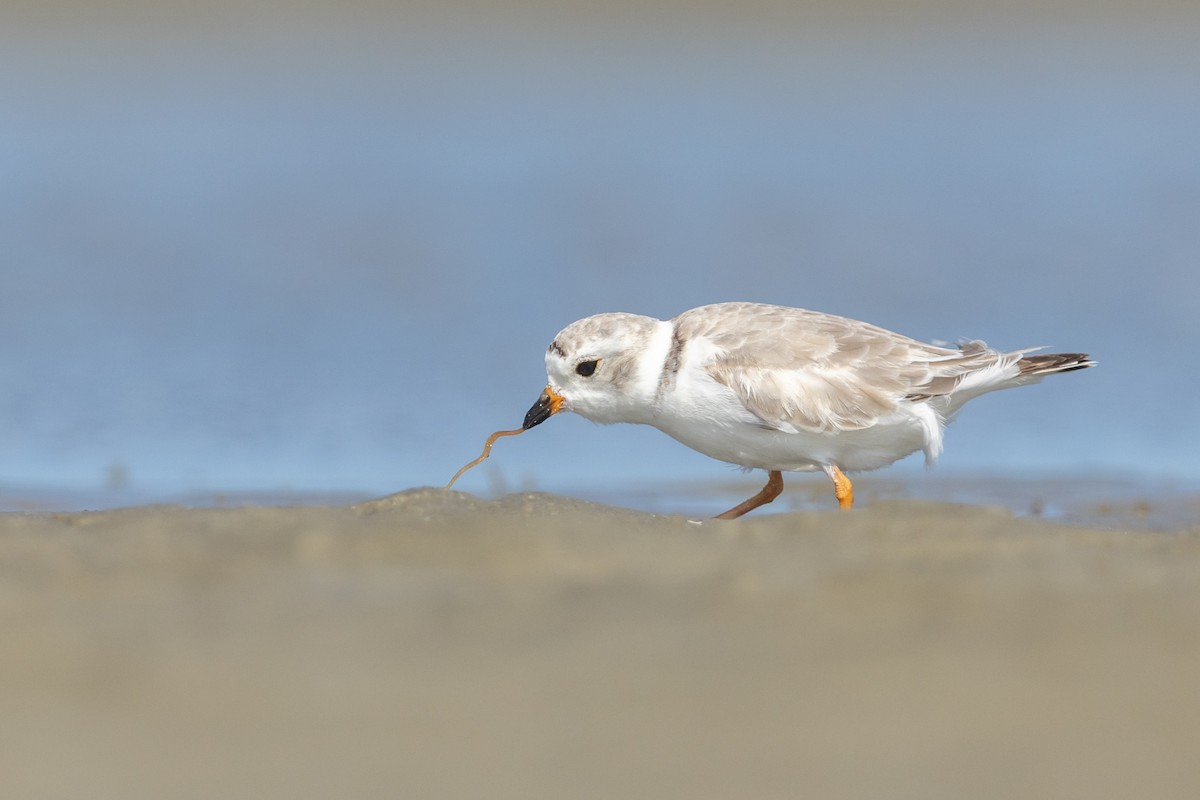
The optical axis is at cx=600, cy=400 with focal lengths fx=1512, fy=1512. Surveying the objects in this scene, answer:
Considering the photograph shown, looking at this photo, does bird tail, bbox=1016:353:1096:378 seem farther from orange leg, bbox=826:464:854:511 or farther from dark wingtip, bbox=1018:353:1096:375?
orange leg, bbox=826:464:854:511

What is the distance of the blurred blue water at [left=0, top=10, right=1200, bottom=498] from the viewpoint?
10.3 meters

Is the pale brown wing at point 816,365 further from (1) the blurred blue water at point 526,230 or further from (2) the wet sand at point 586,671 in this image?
(1) the blurred blue water at point 526,230

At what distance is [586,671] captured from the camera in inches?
133

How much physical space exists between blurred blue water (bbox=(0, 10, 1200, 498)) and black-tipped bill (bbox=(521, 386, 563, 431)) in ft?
5.34

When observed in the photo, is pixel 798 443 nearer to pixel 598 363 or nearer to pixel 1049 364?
pixel 598 363

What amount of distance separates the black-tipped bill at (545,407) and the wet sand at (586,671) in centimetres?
249

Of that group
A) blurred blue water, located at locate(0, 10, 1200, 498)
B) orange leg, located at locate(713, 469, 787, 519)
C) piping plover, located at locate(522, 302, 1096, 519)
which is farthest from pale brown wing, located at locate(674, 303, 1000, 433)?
blurred blue water, located at locate(0, 10, 1200, 498)

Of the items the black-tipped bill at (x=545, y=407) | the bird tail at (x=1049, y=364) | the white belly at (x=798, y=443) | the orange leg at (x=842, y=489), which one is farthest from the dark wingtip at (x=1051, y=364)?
the black-tipped bill at (x=545, y=407)

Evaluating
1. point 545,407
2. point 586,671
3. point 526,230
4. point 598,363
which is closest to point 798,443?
point 598,363

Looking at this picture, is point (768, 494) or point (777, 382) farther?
point (768, 494)

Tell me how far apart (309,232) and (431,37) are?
10.2 m

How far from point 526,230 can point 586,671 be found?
12063mm

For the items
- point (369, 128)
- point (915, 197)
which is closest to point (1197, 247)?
point (915, 197)

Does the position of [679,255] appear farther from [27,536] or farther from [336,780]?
[336,780]
